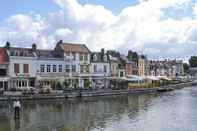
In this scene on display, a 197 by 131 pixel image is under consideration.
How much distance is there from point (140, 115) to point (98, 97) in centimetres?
2749

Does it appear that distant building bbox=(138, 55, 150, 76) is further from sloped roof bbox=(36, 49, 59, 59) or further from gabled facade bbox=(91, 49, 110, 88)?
sloped roof bbox=(36, 49, 59, 59)

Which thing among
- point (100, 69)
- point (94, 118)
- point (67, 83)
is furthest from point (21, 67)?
point (94, 118)

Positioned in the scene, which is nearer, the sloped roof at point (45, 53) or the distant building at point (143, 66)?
the sloped roof at point (45, 53)

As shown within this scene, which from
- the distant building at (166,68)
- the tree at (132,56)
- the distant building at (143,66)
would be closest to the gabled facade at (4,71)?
the tree at (132,56)

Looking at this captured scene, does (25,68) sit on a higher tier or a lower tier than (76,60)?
lower

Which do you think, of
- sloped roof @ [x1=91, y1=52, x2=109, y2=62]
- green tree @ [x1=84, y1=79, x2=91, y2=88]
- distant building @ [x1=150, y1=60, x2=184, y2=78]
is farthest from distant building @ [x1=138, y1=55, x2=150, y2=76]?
green tree @ [x1=84, y1=79, x2=91, y2=88]

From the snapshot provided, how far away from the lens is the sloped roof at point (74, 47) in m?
85.3

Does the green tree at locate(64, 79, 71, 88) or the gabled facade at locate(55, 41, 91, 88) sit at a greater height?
the gabled facade at locate(55, 41, 91, 88)

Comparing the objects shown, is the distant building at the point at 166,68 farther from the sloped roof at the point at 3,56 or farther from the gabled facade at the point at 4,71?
the gabled facade at the point at 4,71

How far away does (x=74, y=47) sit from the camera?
87.7 meters

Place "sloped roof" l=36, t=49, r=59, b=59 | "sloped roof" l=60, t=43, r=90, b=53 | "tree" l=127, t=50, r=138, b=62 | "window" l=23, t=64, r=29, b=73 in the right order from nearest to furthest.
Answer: "window" l=23, t=64, r=29, b=73
"sloped roof" l=36, t=49, r=59, b=59
"sloped roof" l=60, t=43, r=90, b=53
"tree" l=127, t=50, r=138, b=62

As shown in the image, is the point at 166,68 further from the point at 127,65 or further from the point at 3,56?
the point at 3,56

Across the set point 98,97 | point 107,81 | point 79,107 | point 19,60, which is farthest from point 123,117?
point 107,81

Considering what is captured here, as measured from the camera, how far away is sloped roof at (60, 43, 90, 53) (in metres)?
85.3
